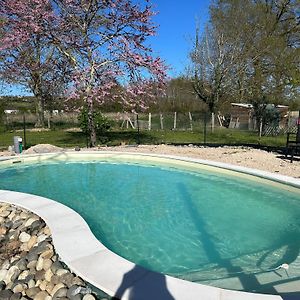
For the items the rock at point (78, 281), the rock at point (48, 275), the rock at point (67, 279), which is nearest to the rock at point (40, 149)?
the rock at point (48, 275)

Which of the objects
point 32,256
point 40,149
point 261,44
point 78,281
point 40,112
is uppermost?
point 261,44

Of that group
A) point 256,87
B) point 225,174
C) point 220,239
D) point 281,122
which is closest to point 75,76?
point 225,174

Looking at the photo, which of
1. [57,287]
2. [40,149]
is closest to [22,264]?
[57,287]

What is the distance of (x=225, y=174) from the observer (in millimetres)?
8820

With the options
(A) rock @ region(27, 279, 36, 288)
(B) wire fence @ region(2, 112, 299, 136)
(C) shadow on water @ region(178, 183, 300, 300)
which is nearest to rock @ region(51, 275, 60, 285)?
(A) rock @ region(27, 279, 36, 288)

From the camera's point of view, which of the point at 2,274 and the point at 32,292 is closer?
the point at 32,292

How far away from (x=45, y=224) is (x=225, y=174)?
5.59 m

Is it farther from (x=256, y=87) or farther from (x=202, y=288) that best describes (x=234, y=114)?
(x=202, y=288)

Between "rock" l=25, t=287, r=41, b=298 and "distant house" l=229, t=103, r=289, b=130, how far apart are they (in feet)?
71.9

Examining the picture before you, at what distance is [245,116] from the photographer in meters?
26.5

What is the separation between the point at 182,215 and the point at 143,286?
2924 mm

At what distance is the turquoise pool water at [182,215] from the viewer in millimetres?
4059

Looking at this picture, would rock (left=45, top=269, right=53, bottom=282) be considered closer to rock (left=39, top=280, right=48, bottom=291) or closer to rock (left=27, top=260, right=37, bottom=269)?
rock (left=39, top=280, right=48, bottom=291)

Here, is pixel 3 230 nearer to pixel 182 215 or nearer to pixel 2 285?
pixel 2 285
